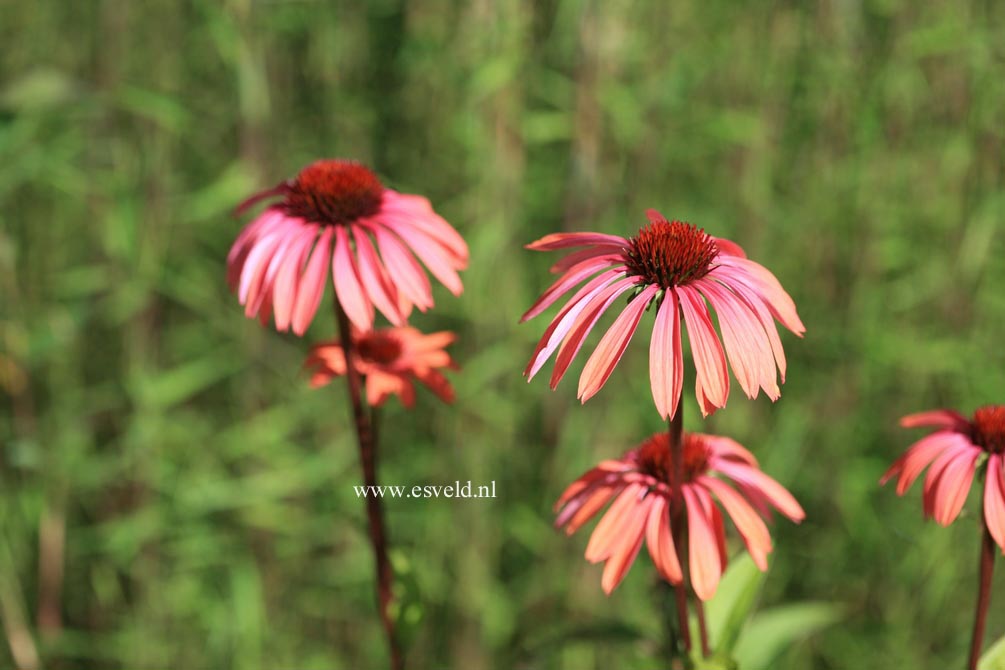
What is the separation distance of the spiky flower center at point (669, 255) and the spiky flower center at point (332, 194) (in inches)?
10.0

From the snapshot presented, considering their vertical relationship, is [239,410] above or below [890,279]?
below

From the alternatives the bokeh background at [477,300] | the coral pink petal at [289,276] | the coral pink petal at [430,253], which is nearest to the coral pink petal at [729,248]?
the coral pink petal at [430,253]

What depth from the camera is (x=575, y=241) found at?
1.92ft

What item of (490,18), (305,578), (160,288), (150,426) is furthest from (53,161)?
(305,578)

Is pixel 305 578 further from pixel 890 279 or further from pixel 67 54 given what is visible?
pixel 890 279

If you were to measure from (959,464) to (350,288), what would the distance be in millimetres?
452

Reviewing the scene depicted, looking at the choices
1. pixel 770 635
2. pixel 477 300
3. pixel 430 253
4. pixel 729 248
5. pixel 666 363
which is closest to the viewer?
pixel 666 363

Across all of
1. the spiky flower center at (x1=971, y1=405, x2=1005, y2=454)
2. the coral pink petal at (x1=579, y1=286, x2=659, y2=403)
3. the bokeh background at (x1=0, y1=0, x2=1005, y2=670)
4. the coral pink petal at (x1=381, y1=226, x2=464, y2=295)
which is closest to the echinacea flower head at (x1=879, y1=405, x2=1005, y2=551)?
the spiky flower center at (x1=971, y1=405, x2=1005, y2=454)

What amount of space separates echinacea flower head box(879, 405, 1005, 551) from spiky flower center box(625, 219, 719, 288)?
0.65 ft

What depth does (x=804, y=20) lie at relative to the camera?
1.34 meters

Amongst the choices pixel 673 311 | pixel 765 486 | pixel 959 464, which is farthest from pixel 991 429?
pixel 673 311

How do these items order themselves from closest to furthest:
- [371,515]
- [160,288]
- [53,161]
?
[371,515] → [53,161] → [160,288]

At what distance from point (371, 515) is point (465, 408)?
0.69 meters

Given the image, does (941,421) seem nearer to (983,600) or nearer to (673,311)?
(983,600)
